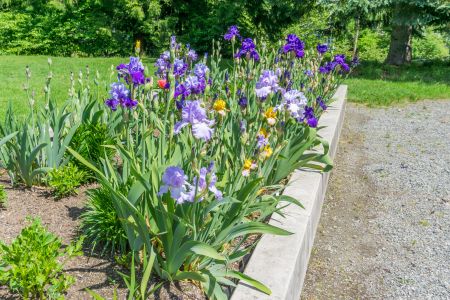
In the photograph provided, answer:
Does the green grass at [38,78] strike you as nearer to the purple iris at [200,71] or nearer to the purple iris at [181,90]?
the purple iris at [200,71]

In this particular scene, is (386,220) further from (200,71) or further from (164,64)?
(164,64)

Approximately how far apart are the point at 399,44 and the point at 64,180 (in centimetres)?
906

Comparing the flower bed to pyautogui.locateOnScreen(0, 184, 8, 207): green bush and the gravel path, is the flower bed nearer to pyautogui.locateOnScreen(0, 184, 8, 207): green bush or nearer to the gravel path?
pyautogui.locateOnScreen(0, 184, 8, 207): green bush

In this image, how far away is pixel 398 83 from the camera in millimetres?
8484

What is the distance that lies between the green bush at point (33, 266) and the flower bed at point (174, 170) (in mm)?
70

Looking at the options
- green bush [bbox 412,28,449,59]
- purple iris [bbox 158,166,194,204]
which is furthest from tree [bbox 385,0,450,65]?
purple iris [bbox 158,166,194,204]

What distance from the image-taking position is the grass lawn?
660 cm

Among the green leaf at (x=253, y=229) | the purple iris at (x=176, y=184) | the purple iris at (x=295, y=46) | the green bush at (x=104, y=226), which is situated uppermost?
the purple iris at (x=295, y=46)

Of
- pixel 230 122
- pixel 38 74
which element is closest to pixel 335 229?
pixel 230 122

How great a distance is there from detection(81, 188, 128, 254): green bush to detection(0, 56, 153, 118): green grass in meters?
2.19

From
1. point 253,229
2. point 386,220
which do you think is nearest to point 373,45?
point 386,220

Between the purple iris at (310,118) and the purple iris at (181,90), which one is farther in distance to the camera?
the purple iris at (310,118)

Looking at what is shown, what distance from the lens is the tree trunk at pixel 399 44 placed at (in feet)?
32.6

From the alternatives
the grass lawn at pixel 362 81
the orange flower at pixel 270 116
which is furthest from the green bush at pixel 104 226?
the grass lawn at pixel 362 81
